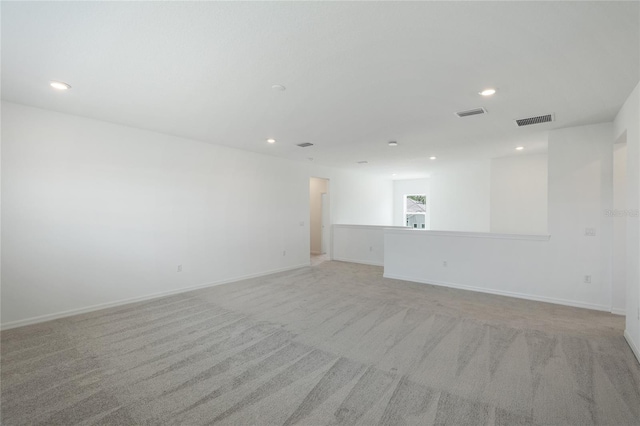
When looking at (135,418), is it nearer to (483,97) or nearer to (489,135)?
(483,97)

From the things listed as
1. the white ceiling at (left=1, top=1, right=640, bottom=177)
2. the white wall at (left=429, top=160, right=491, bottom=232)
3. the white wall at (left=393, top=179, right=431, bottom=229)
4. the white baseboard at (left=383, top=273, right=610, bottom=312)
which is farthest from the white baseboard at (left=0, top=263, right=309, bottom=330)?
the white wall at (left=393, top=179, right=431, bottom=229)

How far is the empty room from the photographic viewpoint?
2.02 m

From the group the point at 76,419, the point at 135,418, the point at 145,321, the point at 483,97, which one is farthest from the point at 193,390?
the point at 483,97

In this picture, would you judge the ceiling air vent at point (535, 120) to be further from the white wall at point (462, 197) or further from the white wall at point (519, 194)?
the white wall at point (462, 197)

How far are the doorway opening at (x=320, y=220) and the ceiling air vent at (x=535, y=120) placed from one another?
17.0 ft

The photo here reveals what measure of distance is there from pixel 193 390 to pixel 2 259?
3.17m

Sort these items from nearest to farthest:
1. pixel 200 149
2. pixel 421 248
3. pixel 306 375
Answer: pixel 306 375
pixel 200 149
pixel 421 248

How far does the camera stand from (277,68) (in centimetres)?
259

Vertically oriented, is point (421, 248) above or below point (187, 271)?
above

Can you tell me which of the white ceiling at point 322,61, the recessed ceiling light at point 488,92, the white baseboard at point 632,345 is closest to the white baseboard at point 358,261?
the white ceiling at point 322,61

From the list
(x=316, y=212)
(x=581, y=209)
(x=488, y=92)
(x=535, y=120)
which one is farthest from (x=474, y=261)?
(x=316, y=212)

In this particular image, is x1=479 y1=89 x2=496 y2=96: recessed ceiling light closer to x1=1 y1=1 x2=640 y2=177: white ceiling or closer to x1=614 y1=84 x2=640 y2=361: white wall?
x1=1 y1=1 x2=640 y2=177: white ceiling

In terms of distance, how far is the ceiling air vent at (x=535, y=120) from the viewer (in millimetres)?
3911

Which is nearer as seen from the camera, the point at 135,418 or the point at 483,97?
the point at 135,418
